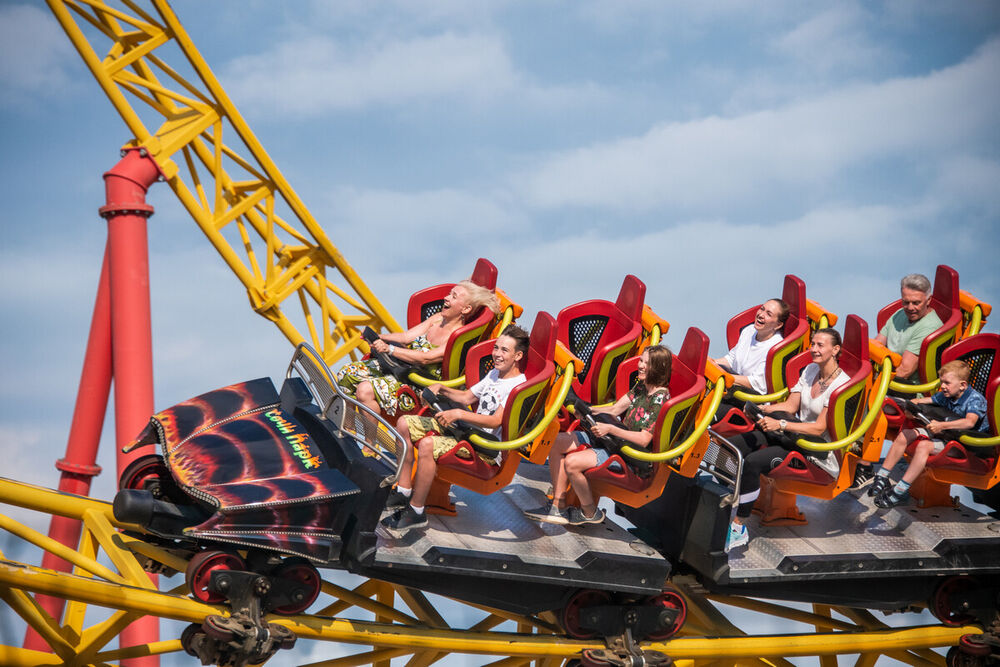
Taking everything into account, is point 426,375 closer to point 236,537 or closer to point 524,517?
point 524,517

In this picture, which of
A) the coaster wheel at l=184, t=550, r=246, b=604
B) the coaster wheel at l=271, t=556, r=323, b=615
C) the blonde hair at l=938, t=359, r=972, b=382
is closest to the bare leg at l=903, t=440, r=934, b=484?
the blonde hair at l=938, t=359, r=972, b=382

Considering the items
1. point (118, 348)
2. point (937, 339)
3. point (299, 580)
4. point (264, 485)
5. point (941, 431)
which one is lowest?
point (299, 580)

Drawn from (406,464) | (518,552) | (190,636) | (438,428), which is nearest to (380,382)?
(438,428)

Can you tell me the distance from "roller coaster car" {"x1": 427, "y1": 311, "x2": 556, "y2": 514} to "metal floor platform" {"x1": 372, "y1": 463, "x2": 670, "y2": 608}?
0.63 feet

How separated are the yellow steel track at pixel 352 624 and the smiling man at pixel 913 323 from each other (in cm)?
130

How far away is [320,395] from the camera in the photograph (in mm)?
5070

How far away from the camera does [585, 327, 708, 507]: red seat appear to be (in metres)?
4.88

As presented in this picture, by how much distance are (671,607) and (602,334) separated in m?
1.41

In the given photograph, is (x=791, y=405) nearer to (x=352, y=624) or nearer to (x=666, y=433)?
(x=666, y=433)

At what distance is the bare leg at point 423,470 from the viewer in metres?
4.74

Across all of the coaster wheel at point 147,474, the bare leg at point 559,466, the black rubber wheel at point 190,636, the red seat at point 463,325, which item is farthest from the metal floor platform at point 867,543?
the coaster wheel at point 147,474

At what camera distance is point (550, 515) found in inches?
201

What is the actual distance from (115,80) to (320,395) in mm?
3908

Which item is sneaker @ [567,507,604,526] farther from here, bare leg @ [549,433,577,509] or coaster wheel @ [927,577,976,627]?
coaster wheel @ [927,577,976,627]
